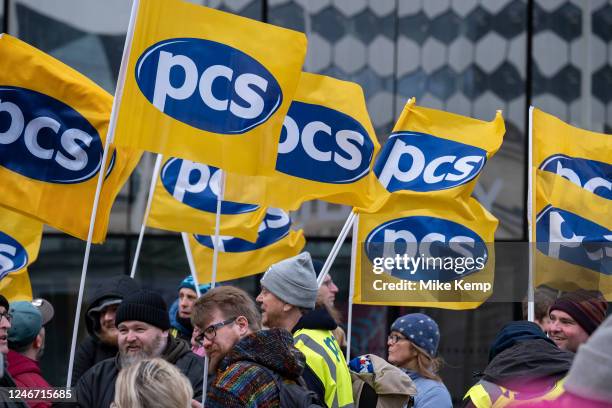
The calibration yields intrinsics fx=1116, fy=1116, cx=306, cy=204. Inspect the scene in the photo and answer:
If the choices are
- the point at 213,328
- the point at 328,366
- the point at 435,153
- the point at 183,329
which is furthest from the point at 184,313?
the point at 213,328

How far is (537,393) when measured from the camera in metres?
4.09

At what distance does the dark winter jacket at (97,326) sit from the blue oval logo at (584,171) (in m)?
3.30

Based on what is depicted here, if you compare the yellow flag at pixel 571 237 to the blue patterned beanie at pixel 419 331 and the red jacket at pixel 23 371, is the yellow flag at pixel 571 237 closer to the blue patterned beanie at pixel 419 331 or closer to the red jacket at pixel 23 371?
the blue patterned beanie at pixel 419 331

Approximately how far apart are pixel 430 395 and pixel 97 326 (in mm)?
2071

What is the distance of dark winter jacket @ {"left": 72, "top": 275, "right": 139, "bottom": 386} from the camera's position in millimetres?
6836

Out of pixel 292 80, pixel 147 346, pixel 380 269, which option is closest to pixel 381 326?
pixel 380 269

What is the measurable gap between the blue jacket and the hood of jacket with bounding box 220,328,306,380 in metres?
2.31

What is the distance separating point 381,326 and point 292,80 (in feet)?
22.0

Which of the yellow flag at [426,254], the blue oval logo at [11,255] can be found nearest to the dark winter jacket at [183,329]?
the blue oval logo at [11,255]

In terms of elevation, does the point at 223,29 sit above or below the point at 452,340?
above

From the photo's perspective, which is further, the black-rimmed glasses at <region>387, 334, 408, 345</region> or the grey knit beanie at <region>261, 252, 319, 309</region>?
the black-rimmed glasses at <region>387, 334, 408, 345</region>

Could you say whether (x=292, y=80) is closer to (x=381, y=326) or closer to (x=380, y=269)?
(x=380, y=269)

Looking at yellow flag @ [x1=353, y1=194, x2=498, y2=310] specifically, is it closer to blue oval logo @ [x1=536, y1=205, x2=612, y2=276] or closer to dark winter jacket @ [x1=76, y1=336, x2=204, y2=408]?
blue oval logo @ [x1=536, y1=205, x2=612, y2=276]

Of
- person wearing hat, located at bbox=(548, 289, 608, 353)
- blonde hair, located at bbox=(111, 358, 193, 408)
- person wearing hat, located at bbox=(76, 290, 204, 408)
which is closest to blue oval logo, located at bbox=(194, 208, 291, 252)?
person wearing hat, located at bbox=(76, 290, 204, 408)
